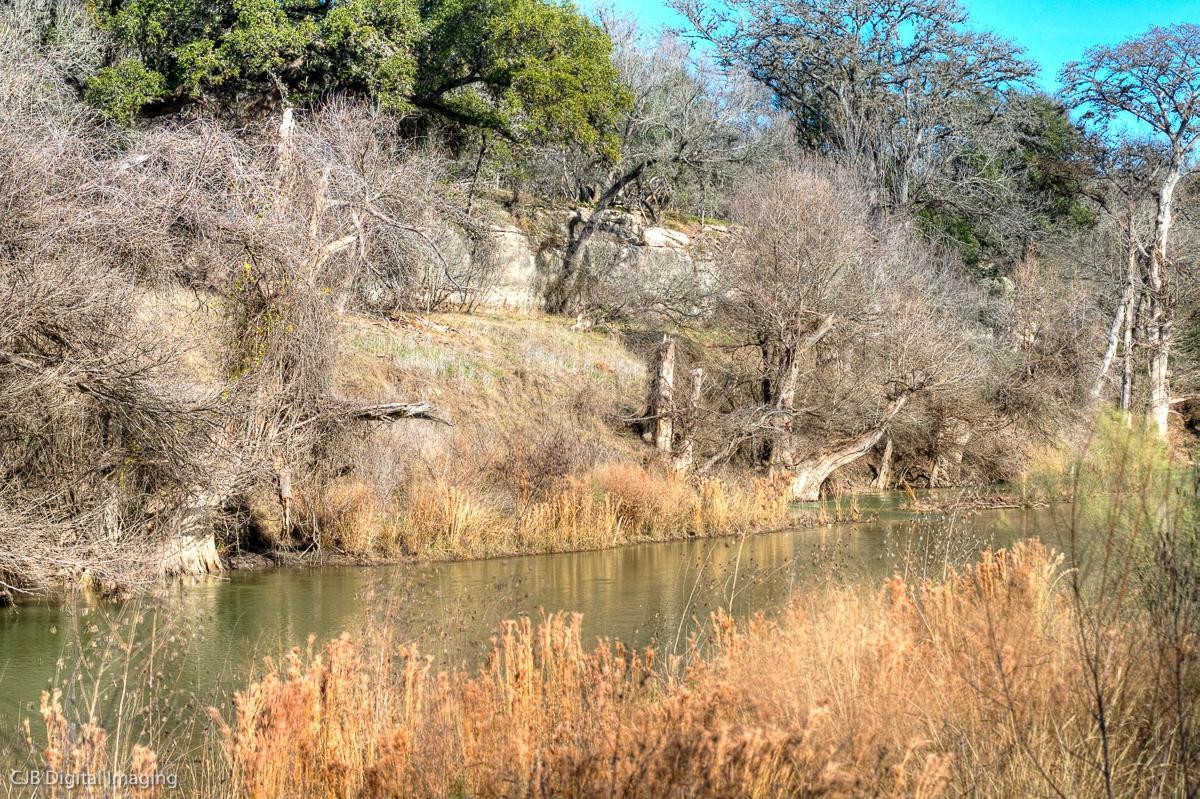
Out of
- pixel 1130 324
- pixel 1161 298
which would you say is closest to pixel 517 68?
pixel 1130 324

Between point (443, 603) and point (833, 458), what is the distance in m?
19.6

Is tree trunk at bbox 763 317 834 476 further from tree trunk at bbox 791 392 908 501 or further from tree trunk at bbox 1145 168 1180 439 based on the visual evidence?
tree trunk at bbox 1145 168 1180 439

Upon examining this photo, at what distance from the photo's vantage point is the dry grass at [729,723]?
470cm

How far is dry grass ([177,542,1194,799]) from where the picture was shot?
4703 mm

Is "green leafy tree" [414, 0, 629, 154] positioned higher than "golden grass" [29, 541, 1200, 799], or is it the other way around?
"green leafy tree" [414, 0, 629, 154]

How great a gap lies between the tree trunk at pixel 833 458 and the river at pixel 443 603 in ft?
22.5

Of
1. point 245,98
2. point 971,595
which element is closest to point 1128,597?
point 971,595

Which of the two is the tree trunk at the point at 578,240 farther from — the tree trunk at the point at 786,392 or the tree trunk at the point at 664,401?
the tree trunk at the point at 786,392

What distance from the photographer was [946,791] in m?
5.52

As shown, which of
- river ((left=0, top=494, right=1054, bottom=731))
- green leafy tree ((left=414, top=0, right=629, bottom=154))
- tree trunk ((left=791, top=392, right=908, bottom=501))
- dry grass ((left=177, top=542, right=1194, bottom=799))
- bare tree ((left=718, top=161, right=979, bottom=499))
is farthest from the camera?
green leafy tree ((left=414, top=0, right=629, bottom=154))

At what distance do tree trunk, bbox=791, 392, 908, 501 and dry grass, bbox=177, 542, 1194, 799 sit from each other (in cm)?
2099

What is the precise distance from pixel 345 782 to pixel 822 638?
299cm

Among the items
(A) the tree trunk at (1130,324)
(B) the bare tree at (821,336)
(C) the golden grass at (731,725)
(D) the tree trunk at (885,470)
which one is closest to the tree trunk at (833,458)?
(B) the bare tree at (821,336)

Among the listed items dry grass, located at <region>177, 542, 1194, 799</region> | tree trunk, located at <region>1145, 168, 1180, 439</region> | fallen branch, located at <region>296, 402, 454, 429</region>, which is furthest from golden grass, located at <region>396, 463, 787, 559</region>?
dry grass, located at <region>177, 542, 1194, 799</region>
